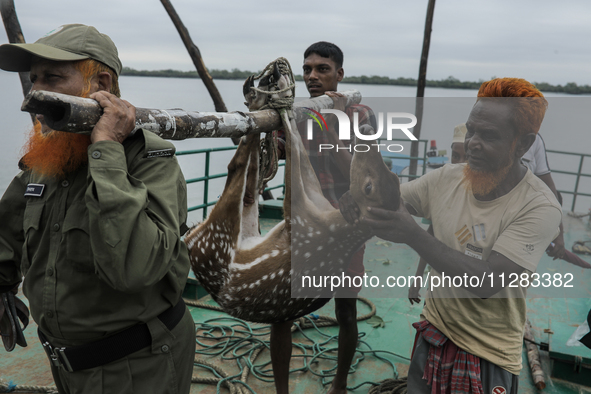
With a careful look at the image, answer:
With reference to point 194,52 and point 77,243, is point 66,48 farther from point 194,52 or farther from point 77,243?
point 194,52

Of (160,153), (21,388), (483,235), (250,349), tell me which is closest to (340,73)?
(483,235)

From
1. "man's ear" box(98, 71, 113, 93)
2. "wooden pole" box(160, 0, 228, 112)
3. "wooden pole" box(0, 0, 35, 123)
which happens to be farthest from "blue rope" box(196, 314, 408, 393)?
"wooden pole" box(160, 0, 228, 112)

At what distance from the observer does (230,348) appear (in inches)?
135

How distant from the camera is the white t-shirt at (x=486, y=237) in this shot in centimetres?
159

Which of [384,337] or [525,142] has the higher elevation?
[525,142]

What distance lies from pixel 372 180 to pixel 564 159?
714 mm

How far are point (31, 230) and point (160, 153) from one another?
0.54 m

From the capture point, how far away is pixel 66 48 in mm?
1445

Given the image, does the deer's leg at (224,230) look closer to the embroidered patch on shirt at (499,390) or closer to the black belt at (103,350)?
the black belt at (103,350)

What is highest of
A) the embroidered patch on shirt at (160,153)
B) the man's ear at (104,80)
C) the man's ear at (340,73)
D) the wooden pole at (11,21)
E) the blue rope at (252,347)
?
the wooden pole at (11,21)

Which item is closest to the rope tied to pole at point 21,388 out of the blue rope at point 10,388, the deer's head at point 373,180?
the blue rope at point 10,388

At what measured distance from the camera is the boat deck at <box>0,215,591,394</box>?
190cm

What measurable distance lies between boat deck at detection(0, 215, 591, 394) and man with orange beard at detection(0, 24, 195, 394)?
0.94 meters

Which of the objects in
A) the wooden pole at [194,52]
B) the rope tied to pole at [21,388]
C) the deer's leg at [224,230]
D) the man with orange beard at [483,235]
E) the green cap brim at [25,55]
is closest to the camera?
the green cap brim at [25,55]
